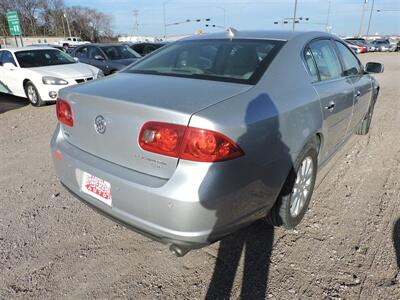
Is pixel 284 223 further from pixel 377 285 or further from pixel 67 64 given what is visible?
pixel 67 64

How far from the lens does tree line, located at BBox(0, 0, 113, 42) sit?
77438 millimetres

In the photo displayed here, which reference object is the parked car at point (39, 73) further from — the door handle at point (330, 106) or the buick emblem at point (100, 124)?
the door handle at point (330, 106)

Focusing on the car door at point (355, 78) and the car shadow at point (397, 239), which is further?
the car door at point (355, 78)

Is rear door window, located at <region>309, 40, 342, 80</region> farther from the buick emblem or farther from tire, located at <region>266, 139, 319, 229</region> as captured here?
the buick emblem

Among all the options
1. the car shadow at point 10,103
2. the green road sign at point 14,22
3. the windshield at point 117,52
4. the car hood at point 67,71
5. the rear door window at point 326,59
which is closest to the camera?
the rear door window at point 326,59

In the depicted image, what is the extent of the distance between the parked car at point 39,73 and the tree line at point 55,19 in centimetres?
7400

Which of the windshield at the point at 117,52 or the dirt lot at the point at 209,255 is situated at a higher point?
the windshield at the point at 117,52

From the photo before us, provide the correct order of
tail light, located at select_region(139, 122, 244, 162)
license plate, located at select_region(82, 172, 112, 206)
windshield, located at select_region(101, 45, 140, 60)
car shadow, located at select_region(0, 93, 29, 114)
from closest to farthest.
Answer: tail light, located at select_region(139, 122, 244, 162)
license plate, located at select_region(82, 172, 112, 206)
car shadow, located at select_region(0, 93, 29, 114)
windshield, located at select_region(101, 45, 140, 60)

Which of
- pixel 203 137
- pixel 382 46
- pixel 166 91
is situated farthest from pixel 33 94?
pixel 382 46

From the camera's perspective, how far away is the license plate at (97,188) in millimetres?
2129

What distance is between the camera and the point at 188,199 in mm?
1791

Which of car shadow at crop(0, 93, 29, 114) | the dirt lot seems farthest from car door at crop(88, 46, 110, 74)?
the dirt lot

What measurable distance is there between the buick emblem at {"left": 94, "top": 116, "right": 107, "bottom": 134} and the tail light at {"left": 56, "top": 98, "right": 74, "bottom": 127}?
A: 340mm

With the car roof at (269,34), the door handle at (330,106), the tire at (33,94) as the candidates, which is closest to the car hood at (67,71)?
the tire at (33,94)
